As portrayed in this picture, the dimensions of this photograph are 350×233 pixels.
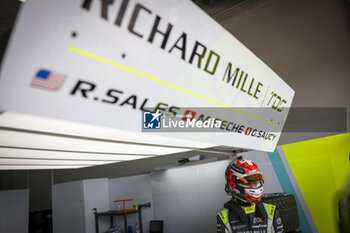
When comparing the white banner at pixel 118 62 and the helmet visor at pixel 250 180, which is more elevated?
the white banner at pixel 118 62

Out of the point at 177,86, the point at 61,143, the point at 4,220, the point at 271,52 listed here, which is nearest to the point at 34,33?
the point at 177,86

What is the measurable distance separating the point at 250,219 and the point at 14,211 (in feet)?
15.4

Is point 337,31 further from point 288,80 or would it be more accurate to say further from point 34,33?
point 34,33

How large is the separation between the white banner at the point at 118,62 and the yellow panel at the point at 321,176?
1750mm

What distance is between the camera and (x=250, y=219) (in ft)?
7.66

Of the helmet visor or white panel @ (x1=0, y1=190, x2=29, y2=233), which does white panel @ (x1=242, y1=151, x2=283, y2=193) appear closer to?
the helmet visor

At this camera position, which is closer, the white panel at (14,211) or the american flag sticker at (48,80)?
the american flag sticker at (48,80)

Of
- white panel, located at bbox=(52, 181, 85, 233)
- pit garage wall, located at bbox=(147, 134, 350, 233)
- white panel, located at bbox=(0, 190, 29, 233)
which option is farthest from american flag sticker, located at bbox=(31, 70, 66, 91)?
white panel, located at bbox=(0, 190, 29, 233)

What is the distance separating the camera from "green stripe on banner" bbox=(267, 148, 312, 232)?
282 cm

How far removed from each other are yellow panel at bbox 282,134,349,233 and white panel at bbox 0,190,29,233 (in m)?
4.97

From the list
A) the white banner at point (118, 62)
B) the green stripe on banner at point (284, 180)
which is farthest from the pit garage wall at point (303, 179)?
the white banner at point (118, 62)

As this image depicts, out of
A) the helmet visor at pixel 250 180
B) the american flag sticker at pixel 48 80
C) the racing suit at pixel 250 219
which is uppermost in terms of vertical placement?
the american flag sticker at pixel 48 80

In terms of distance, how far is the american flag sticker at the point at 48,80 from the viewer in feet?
2.51

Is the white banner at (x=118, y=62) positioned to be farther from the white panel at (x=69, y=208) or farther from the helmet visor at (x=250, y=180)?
the white panel at (x=69, y=208)
